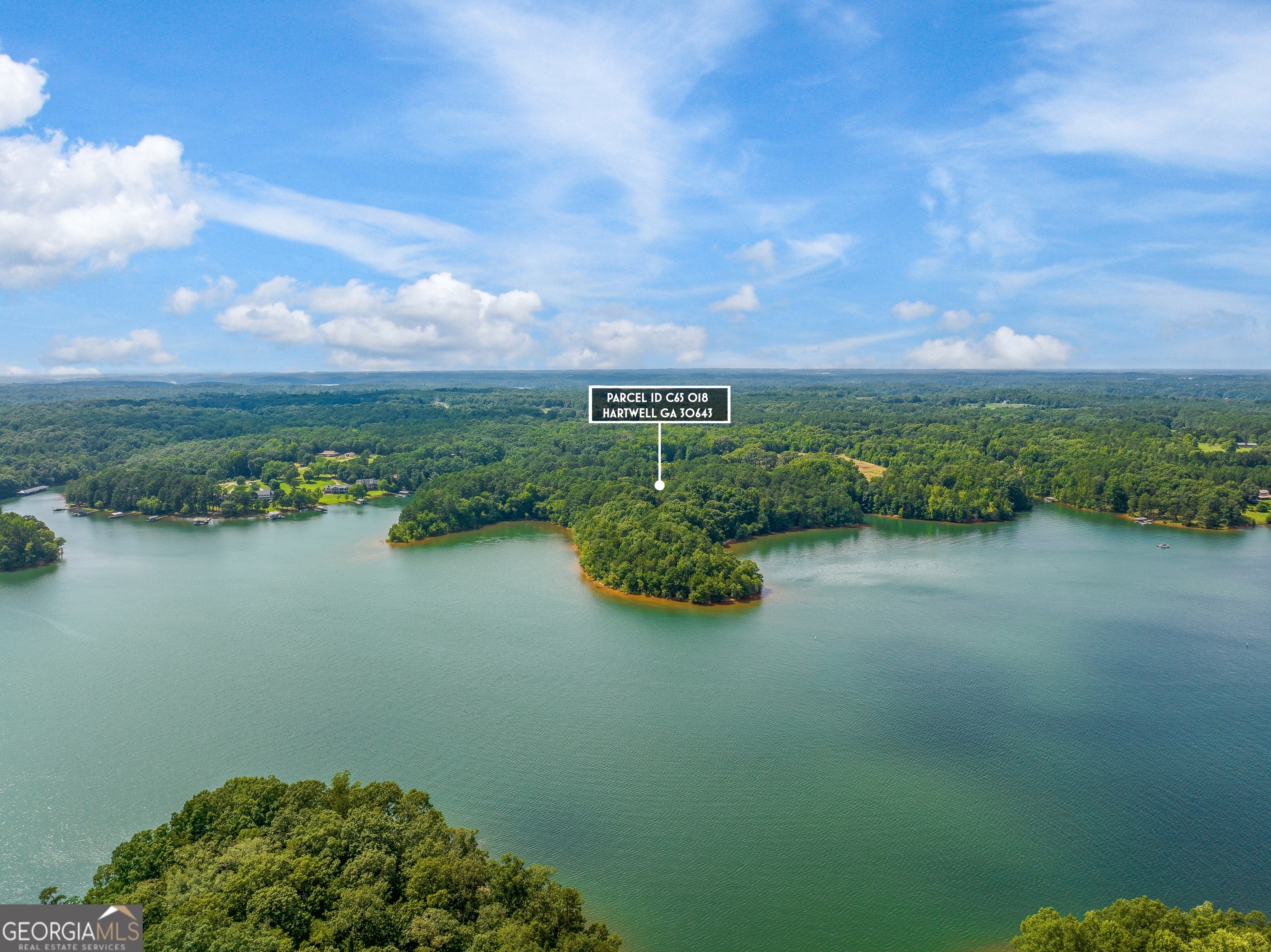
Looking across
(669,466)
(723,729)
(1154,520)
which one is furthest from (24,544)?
(1154,520)

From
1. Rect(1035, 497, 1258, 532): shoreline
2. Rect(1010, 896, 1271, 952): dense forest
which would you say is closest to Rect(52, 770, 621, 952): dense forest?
Rect(1010, 896, 1271, 952): dense forest

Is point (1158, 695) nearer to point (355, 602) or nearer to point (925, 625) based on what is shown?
point (925, 625)

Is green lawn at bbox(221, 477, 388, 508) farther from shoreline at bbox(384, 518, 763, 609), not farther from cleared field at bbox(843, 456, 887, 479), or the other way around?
cleared field at bbox(843, 456, 887, 479)

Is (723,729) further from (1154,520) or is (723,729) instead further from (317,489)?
(317,489)

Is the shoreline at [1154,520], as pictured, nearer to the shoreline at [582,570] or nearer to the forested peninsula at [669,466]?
the forested peninsula at [669,466]

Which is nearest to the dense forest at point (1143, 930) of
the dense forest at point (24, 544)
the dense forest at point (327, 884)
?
the dense forest at point (327, 884)

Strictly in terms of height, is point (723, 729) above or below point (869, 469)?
below
